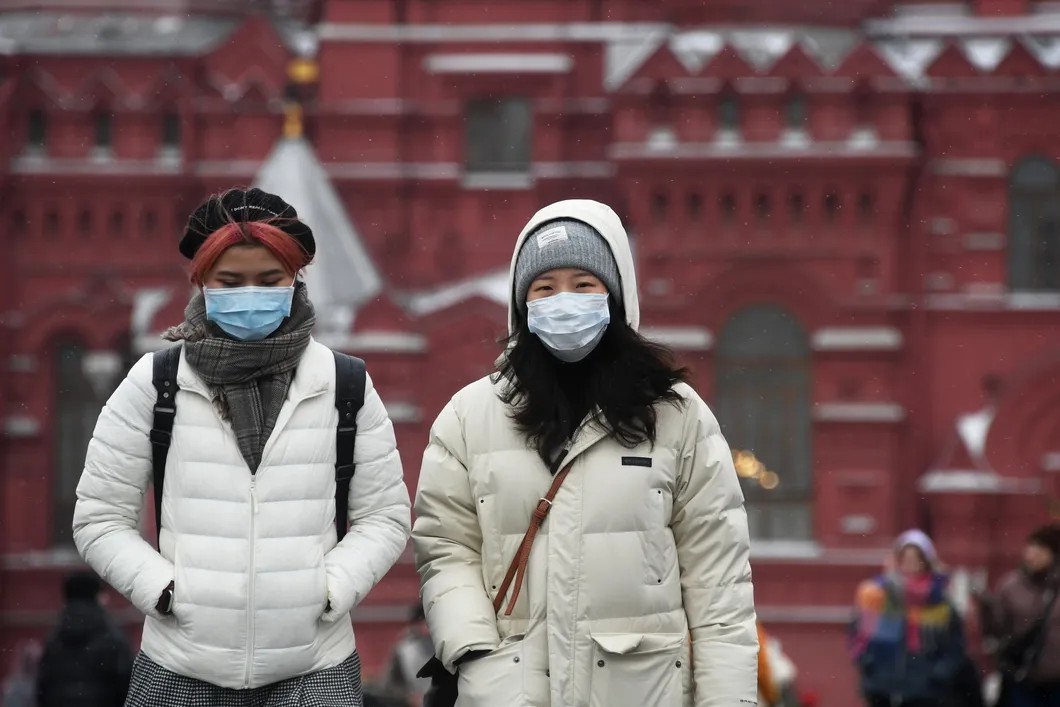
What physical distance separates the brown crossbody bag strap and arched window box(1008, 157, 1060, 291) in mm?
15951

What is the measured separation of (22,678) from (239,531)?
50.4 ft

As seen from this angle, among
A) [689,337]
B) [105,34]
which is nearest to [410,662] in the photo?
[689,337]

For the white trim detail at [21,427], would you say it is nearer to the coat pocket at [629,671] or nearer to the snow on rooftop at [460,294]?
the snow on rooftop at [460,294]

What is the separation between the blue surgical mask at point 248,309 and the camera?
4461 millimetres

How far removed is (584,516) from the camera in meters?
4.39

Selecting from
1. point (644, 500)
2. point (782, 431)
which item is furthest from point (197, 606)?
point (782, 431)

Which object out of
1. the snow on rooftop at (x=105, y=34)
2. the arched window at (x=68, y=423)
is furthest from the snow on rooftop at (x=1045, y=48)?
the arched window at (x=68, y=423)

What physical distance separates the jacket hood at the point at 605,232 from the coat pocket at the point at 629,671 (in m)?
0.66

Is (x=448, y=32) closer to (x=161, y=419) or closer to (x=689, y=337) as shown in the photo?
(x=689, y=337)

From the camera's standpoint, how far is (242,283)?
452 cm

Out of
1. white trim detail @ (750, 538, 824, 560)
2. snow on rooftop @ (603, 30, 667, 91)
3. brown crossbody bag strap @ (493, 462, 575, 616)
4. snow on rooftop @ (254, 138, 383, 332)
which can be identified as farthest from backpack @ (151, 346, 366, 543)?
snow on rooftop @ (603, 30, 667, 91)

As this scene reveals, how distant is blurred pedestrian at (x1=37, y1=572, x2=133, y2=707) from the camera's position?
8.89 m

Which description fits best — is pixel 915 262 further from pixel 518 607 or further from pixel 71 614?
pixel 518 607

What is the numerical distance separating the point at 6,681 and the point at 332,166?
18.1 feet
